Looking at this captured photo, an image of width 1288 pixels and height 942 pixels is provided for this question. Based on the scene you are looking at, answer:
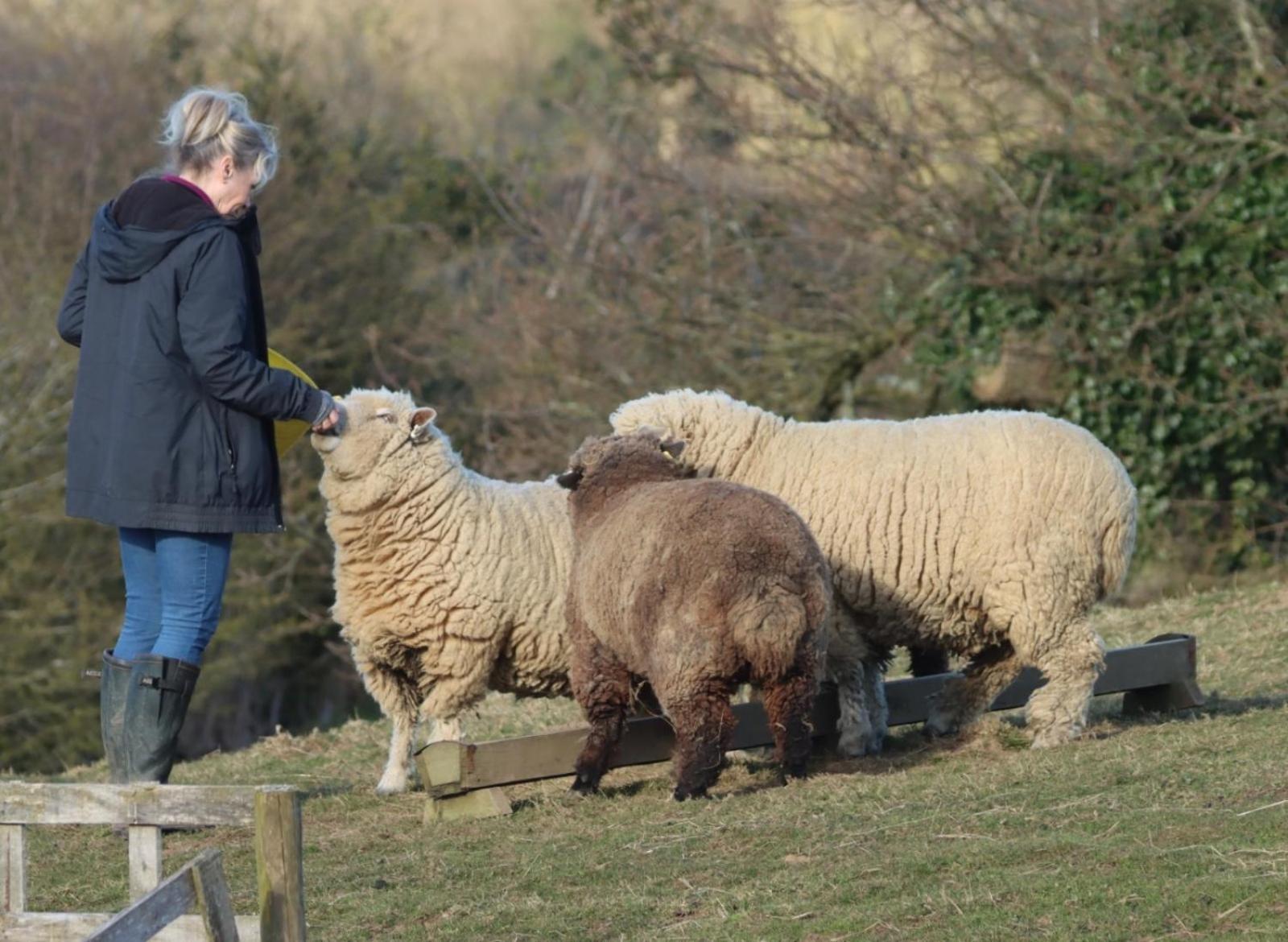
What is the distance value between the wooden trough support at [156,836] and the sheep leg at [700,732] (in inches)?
88.3

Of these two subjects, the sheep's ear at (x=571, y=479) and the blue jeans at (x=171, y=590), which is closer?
the blue jeans at (x=171, y=590)

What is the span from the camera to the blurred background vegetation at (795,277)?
1399 centimetres

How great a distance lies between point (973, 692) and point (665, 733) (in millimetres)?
1626

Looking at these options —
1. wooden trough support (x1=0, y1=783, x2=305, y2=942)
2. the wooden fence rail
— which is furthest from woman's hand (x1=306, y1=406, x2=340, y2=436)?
the wooden fence rail

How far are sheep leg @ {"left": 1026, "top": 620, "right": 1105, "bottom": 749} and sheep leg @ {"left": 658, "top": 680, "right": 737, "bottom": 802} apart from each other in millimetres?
1648

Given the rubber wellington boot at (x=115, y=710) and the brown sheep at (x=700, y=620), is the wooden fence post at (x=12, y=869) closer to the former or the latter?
the rubber wellington boot at (x=115, y=710)

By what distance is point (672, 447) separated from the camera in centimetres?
742

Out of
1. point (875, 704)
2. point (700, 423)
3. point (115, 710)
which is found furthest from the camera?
Answer: point (700, 423)

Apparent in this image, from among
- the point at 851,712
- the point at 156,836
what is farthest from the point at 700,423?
the point at 156,836

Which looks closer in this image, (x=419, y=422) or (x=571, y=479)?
(x=571, y=479)

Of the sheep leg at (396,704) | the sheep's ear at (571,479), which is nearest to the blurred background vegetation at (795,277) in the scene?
the sheep's ear at (571,479)

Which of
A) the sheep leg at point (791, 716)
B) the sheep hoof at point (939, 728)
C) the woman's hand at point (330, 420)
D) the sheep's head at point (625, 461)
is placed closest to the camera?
the sheep leg at point (791, 716)

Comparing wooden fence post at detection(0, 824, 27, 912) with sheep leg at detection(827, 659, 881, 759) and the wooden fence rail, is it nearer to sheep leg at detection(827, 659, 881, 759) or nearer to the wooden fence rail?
the wooden fence rail

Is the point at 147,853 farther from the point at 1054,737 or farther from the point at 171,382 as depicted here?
the point at 1054,737
